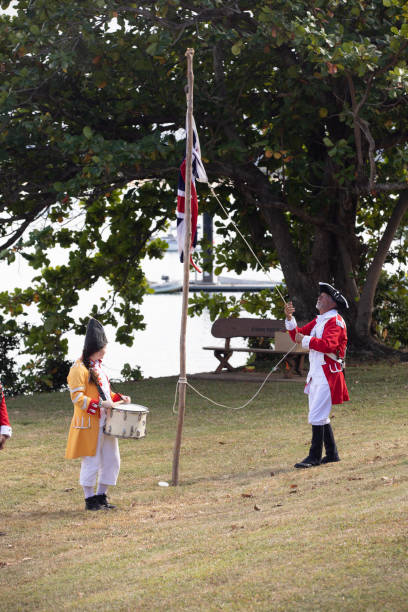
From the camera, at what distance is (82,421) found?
7.73 metres

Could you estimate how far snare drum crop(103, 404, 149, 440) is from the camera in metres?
7.66

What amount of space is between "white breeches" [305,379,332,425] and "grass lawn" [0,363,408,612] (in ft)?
1.64

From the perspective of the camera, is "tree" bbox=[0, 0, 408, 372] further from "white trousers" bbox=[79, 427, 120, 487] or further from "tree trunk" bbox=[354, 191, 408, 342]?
"white trousers" bbox=[79, 427, 120, 487]

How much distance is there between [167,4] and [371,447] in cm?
853

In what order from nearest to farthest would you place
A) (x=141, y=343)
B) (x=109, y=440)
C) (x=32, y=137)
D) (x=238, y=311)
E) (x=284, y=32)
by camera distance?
(x=109, y=440) → (x=284, y=32) → (x=32, y=137) → (x=238, y=311) → (x=141, y=343)

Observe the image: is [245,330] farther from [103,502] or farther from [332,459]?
[103,502]

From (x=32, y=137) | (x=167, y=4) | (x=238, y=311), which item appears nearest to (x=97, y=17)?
(x=167, y=4)

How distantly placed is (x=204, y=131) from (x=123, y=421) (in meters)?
10.4

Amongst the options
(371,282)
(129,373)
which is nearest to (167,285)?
(129,373)

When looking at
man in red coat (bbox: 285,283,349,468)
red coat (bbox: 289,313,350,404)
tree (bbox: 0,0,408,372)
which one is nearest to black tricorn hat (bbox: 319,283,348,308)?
man in red coat (bbox: 285,283,349,468)

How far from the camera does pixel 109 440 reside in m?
7.95

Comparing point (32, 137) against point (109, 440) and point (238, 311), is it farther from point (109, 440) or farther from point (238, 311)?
point (109, 440)

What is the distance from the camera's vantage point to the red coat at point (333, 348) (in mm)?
8922

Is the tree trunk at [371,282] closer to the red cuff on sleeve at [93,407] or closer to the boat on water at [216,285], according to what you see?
the red cuff on sleeve at [93,407]
